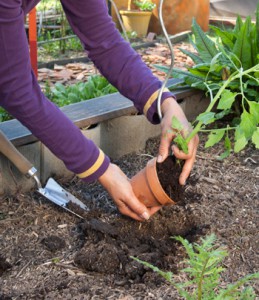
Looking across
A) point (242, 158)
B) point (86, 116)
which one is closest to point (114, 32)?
point (86, 116)

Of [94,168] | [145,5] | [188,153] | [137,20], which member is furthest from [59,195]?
[145,5]

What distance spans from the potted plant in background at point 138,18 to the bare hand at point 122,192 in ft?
15.4

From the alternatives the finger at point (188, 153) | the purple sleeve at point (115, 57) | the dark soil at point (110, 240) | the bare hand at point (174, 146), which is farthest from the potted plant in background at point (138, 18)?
the finger at point (188, 153)

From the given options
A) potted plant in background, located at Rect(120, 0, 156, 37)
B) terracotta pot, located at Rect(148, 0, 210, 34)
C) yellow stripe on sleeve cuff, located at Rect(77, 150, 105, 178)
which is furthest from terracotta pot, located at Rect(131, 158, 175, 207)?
terracotta pot, located at Rect(148, 0, 210, 34)

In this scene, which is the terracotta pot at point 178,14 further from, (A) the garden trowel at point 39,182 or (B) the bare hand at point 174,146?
(B) the bare hand at point 174,146

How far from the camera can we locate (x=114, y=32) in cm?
241

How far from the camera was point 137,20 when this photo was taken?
669 centimetres

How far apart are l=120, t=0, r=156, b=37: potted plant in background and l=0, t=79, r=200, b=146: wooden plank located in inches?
143

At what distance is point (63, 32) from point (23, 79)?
13.2ft

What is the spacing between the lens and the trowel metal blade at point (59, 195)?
244 centimetres

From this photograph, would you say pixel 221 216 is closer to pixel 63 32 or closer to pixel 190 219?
pixel 190 219

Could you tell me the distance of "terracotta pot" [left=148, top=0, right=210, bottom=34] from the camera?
6.94m

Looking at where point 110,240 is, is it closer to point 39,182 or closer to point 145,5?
point 39,182

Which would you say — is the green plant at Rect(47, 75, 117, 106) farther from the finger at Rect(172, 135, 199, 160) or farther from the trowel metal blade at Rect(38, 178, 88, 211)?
the finger at Rect(172, 135, 199, 160)
